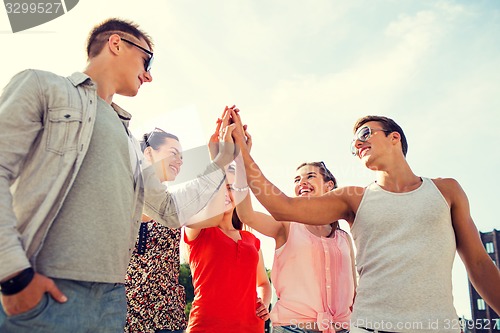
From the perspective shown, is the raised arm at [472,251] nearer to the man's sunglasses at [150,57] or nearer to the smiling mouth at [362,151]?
the smiling mouth at [362,151]

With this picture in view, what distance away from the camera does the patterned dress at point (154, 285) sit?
403cm

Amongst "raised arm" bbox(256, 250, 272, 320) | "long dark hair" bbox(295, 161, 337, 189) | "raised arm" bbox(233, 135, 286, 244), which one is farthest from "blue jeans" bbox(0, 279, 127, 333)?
"long dark hair" bbox(295, 161, 337, 189)

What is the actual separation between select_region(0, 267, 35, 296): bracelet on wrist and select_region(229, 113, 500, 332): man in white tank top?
2.06 metres

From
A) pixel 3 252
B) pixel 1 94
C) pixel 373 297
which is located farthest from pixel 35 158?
pixel 373 297

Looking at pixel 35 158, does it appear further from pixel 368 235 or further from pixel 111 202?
pixel 368 235

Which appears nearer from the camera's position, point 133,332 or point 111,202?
point 111,202

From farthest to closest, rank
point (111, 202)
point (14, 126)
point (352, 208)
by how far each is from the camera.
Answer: point (352, 208) → point (111, 202) → point (14, 126)

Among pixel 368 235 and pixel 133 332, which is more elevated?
pixel 368 235

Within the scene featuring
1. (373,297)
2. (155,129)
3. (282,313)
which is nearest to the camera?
(373,297)

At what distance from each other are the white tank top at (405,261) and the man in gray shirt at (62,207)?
1.86 metres

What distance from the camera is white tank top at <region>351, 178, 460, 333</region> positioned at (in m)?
3.28

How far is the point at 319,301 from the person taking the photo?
473cm

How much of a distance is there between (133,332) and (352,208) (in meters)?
2.22

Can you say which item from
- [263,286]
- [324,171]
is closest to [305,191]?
[324,171]
